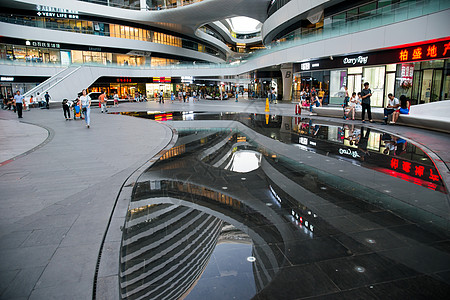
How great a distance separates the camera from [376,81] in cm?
2417

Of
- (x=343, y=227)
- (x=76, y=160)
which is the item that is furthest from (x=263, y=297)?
(x=76, y=160)

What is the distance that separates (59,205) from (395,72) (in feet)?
78.1

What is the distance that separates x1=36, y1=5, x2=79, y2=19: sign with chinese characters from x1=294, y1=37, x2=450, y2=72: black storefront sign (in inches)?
1631

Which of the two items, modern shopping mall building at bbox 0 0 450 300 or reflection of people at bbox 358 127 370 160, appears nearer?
modern shopping mall building at bbox 0 0 450 300

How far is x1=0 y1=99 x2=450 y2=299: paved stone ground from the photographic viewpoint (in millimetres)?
3424

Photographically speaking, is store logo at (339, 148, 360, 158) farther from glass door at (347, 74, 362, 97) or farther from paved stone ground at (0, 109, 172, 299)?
glass door at (347, 74, 362, 97)

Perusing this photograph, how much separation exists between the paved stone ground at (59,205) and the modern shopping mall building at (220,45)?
10793mm

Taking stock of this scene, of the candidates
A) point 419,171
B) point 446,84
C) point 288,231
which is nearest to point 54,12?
point 446,84

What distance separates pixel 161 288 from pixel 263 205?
271 cm

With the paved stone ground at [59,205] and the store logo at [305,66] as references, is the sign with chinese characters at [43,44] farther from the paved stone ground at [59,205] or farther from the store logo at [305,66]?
the paved stone ground at [59,205]

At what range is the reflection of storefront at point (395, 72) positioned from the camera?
754 inches

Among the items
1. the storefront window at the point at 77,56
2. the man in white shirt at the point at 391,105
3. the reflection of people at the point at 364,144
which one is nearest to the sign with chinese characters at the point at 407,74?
the man in white shirt at the point at 391,105

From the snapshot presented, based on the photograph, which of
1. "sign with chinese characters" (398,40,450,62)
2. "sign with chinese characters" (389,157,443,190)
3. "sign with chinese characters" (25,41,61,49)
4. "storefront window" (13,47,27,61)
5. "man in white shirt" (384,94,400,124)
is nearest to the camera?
"sign with chinese characters" (389,157,443,190)

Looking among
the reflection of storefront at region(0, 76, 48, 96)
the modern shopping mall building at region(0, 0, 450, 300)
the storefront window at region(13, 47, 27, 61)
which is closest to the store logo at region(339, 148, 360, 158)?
the modern shopping mall building at region(0, 0, 450, 300)
